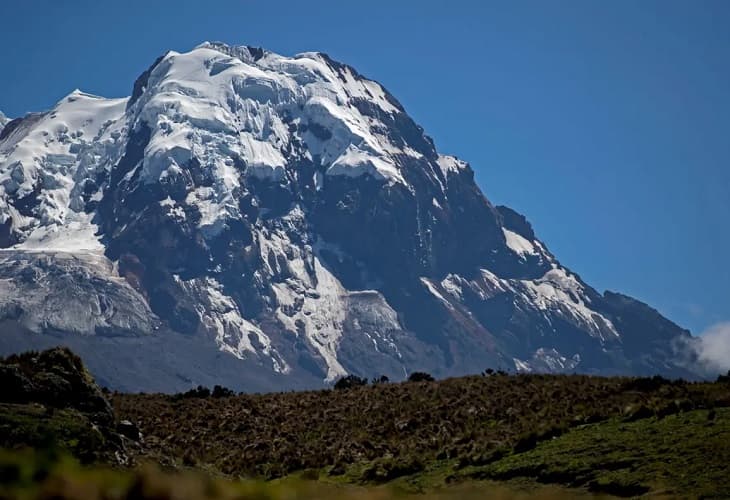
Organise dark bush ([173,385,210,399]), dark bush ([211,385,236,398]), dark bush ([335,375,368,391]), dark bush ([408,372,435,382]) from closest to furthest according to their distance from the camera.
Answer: dark bush ([173,385,210,399]) < dark bush ([211,385,236,398]) < dark bush ([335,375,368,391]) < dark bush ([408,372,435,382])

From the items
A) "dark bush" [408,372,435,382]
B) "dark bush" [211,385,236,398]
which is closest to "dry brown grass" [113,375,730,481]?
"dark bush" [211,385,236,398]

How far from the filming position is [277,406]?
5281 centimetres

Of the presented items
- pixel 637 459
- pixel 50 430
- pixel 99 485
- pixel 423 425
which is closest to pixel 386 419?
pixel 423 425

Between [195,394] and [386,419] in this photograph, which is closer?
[386,419]

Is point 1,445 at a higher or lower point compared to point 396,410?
lower

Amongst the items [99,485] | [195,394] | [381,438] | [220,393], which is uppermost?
[220,393]

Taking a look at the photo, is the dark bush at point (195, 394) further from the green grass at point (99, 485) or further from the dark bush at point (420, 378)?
the green grass at point (99, 485)

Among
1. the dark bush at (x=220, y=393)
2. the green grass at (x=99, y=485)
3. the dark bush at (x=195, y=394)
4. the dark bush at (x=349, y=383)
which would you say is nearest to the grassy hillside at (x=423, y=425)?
the dark bush at (x=195, y=394)

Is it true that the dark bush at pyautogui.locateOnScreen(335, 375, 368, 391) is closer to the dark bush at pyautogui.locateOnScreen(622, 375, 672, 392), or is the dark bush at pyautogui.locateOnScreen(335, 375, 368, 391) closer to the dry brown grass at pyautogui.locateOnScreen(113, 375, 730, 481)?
the dry brown grass at pyautogui.locateOnScreen(113, 375, 730, 481)

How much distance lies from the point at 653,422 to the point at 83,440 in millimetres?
19458

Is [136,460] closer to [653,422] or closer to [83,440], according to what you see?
[83,440]

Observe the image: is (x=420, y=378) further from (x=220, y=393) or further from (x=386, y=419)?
(x=386, y=419)

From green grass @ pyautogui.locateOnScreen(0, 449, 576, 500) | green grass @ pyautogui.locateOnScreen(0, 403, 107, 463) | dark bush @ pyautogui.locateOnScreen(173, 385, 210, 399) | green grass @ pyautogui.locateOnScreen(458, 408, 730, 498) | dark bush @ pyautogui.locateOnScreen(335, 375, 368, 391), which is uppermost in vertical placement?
dark bush @ pyautogui.locateOnScreen(335, 375, 368, 391)

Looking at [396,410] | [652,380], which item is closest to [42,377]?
[396,410]
